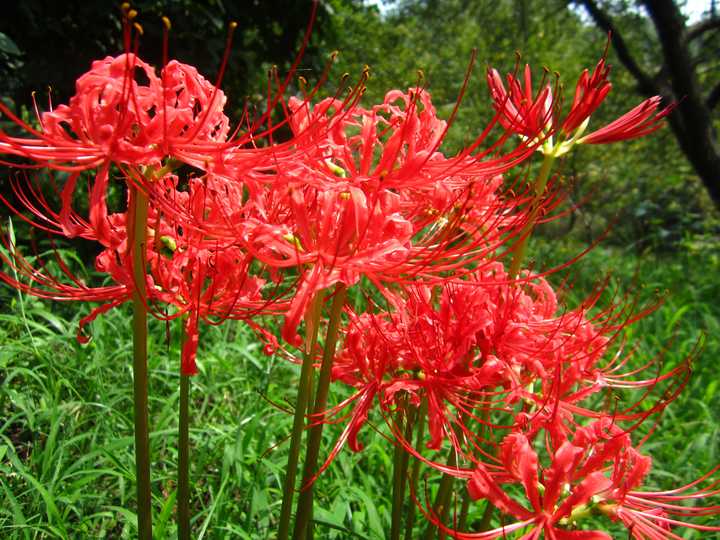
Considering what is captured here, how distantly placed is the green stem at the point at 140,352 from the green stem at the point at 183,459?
10cm

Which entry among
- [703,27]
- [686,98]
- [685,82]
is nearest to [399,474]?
[686,98]

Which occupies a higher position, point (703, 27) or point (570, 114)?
point (703, 27)

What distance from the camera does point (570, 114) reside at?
1158mm

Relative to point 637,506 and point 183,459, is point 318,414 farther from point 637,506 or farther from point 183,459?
point 637,506

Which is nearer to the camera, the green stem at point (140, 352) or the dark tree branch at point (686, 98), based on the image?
the green stem at point (140, 352)

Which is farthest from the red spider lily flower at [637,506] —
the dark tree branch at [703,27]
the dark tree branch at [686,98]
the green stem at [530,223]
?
the dark tree branch at [703,27]

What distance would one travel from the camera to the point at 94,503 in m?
1.99

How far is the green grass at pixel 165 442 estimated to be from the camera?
183 cm

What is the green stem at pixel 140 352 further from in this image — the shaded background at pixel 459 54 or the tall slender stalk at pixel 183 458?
the shaded background at pixel 459 54

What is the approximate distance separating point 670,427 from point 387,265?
8.89 feet

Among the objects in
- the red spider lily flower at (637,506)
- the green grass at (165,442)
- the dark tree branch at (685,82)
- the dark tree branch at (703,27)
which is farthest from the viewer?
the dark tree branch at (703,27)

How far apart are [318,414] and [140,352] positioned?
333 millimetres

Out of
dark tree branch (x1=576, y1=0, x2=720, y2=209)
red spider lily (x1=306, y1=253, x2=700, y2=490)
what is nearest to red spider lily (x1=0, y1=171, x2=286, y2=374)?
red spider lily (x1=306, y1=253, x2=700, y2=490)

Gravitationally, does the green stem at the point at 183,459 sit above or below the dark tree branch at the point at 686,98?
below
